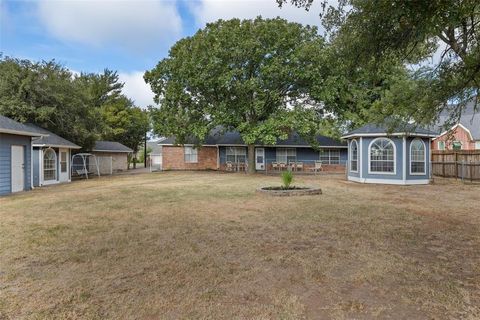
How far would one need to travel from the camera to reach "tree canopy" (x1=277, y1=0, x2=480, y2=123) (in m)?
3.74

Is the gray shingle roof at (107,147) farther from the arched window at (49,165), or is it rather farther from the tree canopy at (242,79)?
the arched window at (49,165)

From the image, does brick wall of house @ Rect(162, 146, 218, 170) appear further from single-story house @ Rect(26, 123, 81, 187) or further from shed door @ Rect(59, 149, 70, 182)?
shed door @ Rect(59, 149, 70, 182)

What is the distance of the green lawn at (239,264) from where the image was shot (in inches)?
123

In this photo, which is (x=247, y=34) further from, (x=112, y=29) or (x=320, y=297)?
(x=320, y=297)

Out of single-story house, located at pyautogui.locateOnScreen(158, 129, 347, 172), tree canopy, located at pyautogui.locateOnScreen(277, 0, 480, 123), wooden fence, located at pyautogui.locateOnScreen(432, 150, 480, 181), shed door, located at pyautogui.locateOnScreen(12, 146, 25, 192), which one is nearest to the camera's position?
tree canopy, located at pyautogui.locateOnScreen(277, 0, 480, 123)

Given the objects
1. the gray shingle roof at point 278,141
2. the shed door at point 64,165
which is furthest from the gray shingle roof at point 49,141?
the gray shingle roof at point 278,141

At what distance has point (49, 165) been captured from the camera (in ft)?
57.4

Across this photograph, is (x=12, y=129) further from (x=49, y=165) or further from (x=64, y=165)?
(x=64, y=165)

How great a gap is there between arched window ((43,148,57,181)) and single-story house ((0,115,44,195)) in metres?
2.66

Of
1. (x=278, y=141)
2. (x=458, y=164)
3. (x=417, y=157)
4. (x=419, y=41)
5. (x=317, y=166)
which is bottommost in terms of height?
(x=317, y=166)

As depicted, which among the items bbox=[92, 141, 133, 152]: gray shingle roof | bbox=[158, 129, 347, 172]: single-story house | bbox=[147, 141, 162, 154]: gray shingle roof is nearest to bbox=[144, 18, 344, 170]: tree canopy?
bbox=[158, 129, 347, 172]: single-story house

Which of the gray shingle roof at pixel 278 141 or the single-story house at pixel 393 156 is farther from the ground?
the gray shingle roof at pixel 278 141

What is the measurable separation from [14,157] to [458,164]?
22.0m

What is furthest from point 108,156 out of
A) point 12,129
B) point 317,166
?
point 317,166
